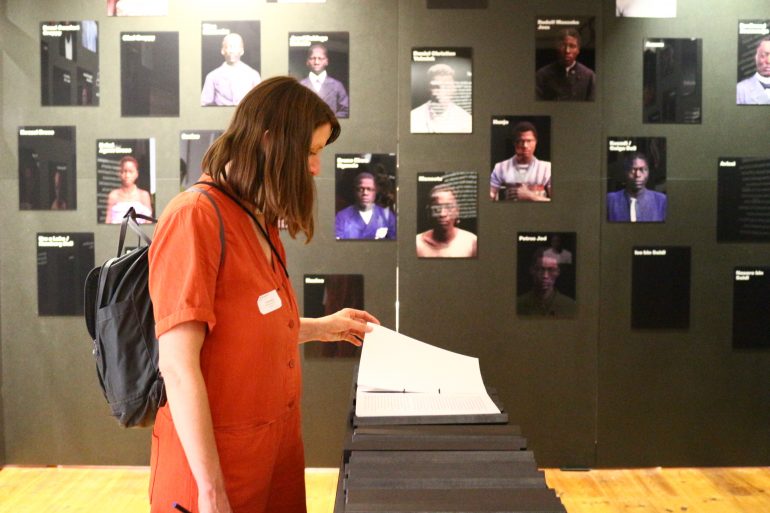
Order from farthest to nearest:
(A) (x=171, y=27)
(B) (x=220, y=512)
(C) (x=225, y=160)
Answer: (A) (x=171, y=27)
(C) (x=225, y=160)
(B) (x=220, y=512)

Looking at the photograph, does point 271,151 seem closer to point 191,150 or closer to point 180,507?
point 180,507

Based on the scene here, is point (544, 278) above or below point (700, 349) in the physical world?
above

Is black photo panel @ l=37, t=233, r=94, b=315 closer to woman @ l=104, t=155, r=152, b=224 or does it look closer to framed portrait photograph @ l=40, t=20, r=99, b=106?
woman @ l=104, t=155, r=152, b=224

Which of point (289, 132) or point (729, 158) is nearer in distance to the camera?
point (289, 132)

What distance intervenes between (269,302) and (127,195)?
98.8 inches

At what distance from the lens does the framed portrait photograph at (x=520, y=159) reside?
3664mm

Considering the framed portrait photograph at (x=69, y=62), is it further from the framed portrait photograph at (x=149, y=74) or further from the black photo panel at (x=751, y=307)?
the black photo panel at (x=751, y=307)

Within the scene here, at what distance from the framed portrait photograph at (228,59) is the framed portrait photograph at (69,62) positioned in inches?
21.9

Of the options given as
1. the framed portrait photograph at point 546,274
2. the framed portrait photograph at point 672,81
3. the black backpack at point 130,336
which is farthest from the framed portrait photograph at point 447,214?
the black backpack at point 130,336

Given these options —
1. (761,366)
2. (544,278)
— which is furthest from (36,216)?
(761,366)

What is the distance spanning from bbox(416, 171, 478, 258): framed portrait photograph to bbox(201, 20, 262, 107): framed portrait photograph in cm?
102

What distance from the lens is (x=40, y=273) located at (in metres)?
3.72

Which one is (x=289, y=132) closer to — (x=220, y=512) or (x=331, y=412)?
(x=220, y=512)

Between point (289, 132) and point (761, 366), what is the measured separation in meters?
3.32
